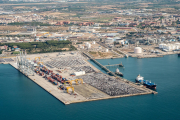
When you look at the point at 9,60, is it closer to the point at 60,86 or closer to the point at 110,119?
the point at 60,86

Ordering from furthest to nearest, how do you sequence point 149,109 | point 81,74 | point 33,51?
point 33,51 < point 81,74 < point 149,109

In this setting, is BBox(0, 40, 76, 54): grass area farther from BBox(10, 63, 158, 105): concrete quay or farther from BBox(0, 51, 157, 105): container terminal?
BBox(10, 63, 158, 105): concrete quay

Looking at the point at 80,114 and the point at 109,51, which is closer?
the point at 80,114

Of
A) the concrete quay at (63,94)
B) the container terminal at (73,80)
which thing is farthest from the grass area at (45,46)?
the concrete quay at (63,94)

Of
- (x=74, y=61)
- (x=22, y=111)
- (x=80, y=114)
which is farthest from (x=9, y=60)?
(x=80, y=114)

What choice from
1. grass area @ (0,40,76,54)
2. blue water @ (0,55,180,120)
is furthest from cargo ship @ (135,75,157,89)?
grass area @ (0,40,76,54)

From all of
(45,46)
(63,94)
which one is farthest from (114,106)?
(45,46)

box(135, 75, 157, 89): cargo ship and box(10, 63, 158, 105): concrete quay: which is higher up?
box(135, 75, 157, 89): cargo ship

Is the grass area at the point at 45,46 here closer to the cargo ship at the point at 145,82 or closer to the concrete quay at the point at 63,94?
the concrete quay at the point at 63,94
